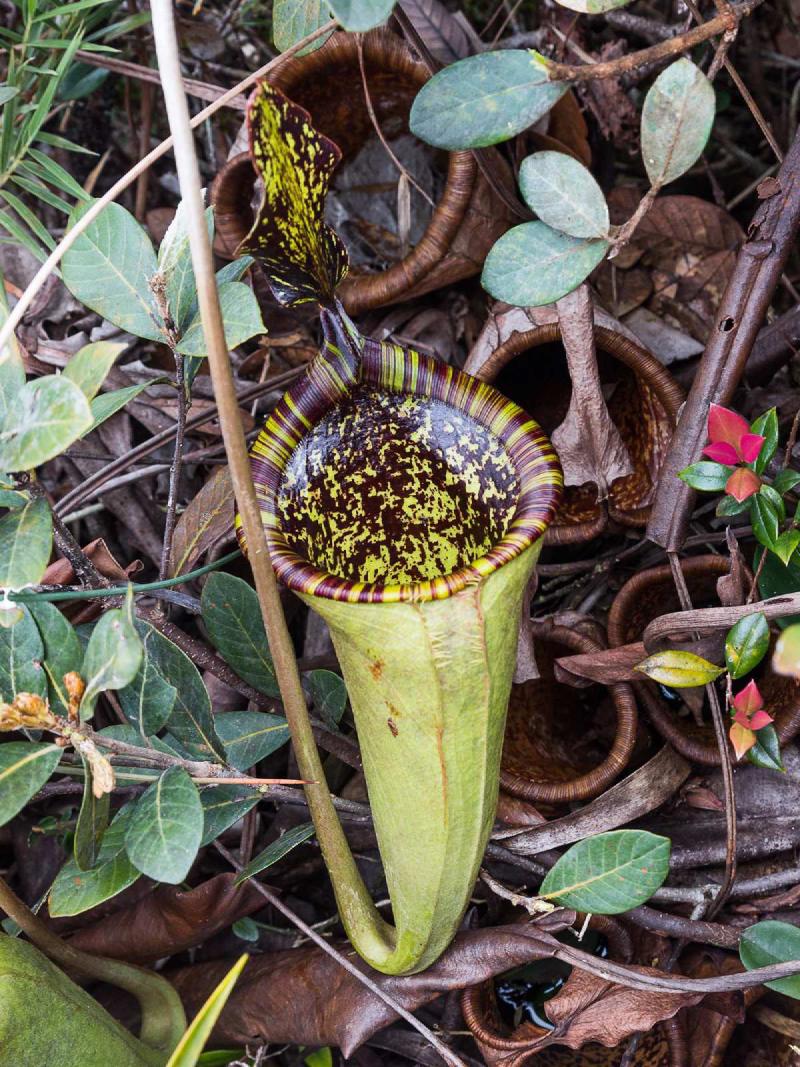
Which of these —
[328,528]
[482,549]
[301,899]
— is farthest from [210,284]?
[301,899]

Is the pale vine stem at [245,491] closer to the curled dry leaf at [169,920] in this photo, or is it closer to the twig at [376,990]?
the twig at [376,990]

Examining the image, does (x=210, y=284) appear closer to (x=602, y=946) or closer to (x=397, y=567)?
(x=397, y=567)

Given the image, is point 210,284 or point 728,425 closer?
point 210,284

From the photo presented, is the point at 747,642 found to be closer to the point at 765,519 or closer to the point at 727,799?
the point at 765,519

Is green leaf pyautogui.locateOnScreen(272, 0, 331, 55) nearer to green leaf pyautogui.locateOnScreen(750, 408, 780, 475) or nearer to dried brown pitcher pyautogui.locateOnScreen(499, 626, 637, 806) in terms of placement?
green leaf pyautogui.locateOnScreen(750, 408, 780, 475)

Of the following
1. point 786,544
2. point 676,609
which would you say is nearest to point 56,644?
point 786,544
